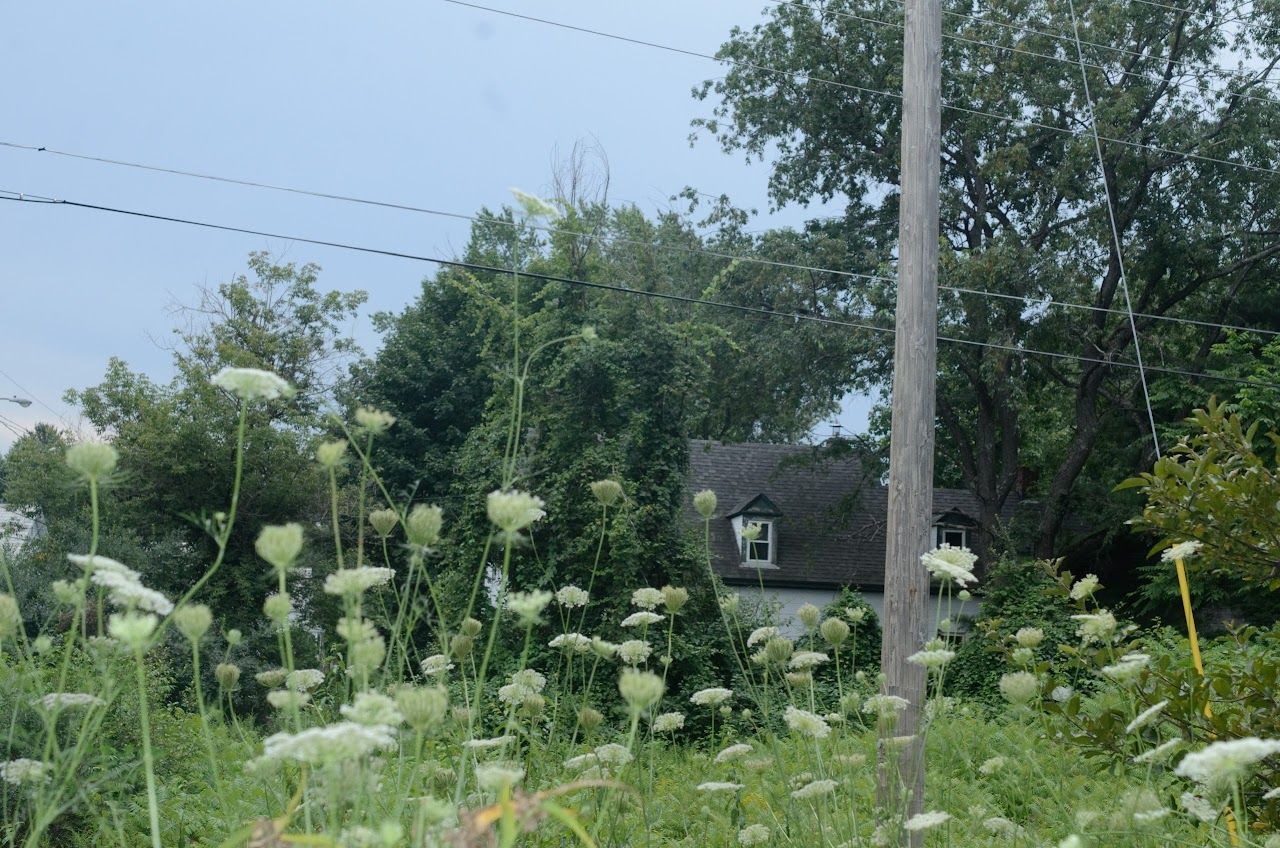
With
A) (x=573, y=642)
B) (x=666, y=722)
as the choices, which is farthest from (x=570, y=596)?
(x=666, y=722)

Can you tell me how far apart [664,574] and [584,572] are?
38.2 inches

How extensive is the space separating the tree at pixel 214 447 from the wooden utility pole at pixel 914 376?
466 inches

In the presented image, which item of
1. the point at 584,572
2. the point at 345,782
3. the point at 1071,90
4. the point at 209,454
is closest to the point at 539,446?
the point at 584,572

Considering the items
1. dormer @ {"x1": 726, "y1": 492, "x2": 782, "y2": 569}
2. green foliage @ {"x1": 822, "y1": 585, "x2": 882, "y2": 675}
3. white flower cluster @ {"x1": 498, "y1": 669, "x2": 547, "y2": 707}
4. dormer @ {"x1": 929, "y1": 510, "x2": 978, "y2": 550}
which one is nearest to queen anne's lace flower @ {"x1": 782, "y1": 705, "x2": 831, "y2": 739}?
white flower cluster @ {"x1": 498, "y1": 669, "x2": 547, "y2": 707}

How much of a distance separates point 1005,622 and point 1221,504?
13.1 m

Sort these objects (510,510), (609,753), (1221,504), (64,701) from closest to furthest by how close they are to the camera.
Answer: (510,510) < (64,701) < (609,753) < (1221,504)

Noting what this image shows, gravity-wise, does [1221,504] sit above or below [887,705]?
above

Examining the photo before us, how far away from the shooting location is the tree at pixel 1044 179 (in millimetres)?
17500

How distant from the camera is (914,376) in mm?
5531

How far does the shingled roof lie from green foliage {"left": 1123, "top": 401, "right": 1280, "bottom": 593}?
16.2 m

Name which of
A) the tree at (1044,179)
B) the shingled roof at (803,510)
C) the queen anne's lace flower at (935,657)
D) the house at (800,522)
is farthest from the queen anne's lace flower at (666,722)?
the house at (800,522)

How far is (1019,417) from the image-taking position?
21.0 m

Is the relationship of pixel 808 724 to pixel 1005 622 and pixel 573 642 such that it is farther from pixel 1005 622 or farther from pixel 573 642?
pixel 1005 622

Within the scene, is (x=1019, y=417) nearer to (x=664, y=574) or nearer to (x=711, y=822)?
(x=664, y=574)
